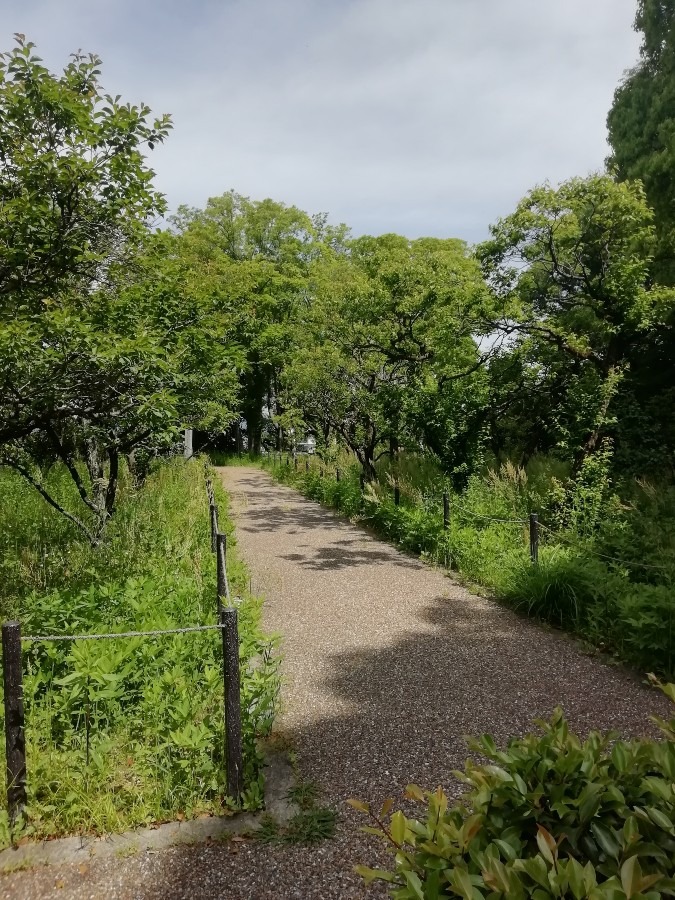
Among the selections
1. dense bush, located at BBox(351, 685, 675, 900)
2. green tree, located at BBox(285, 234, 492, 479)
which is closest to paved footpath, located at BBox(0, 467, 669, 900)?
dense bush, located at BBox(351, 685, 675, 900)

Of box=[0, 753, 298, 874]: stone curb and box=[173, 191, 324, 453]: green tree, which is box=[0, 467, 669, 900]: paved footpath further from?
box=[173, 191, 324, 453]: green tree

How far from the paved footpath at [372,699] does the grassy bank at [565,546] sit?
306mm

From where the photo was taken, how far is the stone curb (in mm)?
2504

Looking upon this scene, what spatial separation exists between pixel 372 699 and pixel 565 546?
4.09 m

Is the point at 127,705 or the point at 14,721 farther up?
the point at 14,721

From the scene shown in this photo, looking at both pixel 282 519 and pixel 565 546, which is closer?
pixel 565 546

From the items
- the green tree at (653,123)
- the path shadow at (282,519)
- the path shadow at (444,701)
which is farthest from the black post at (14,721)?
the green tree at (653,123)

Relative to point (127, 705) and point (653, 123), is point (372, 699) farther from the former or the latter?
point (653, 123)

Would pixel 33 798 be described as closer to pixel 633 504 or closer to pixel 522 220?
pixel 633 504

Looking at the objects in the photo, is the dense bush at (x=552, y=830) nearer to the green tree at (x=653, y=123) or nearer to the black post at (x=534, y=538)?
the black post at (x=534, y=538)

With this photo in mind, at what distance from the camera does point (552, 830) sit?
132 centimetres

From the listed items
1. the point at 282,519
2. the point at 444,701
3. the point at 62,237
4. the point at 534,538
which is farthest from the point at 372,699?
the point at 282,519

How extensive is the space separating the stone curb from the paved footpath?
0.06 metres

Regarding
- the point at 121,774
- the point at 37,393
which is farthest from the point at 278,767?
the point at 37,393
